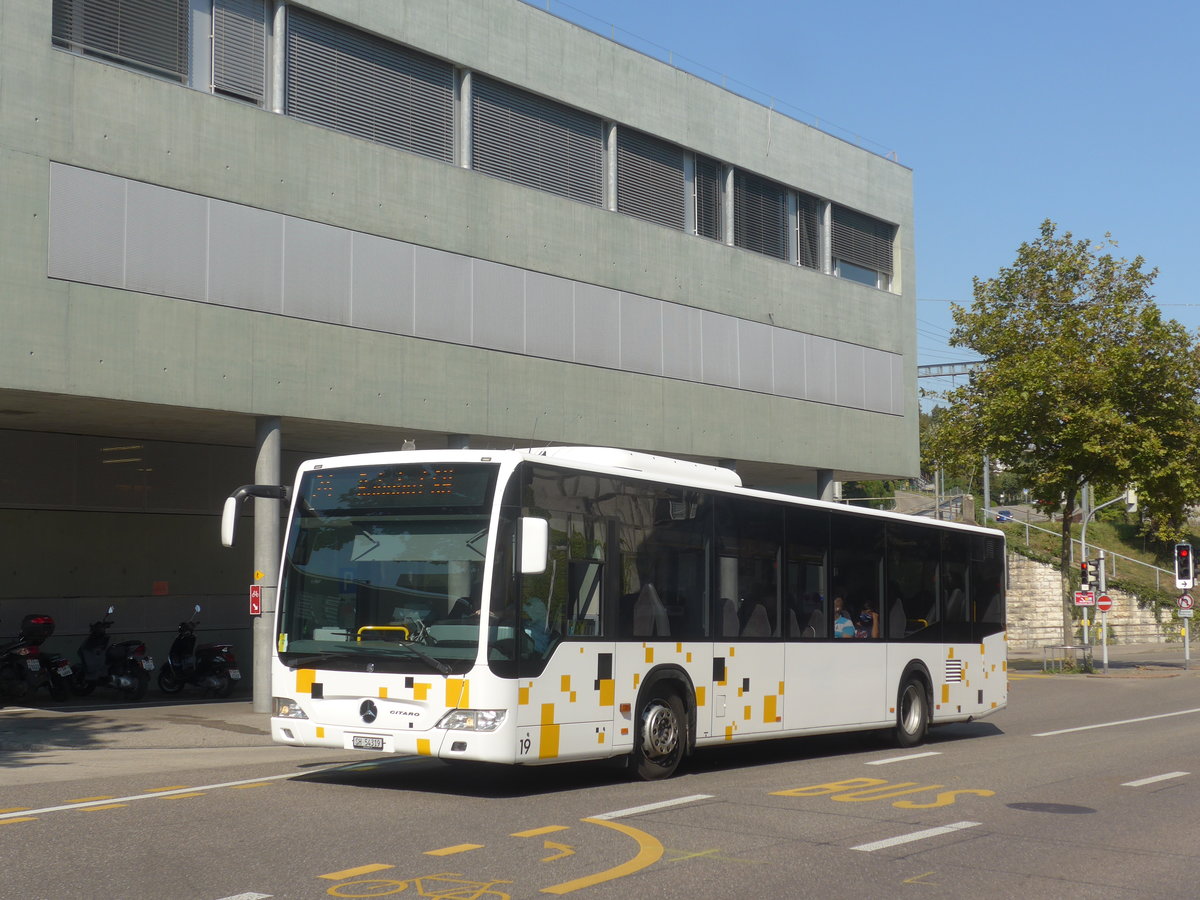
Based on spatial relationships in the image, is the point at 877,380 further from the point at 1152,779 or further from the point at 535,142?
Answer: the point at 1152,779

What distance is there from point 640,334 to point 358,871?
21528mm

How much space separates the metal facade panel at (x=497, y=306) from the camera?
25453mm

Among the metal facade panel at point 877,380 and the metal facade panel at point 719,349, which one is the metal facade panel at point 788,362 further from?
the metal facade panel at point 877,380

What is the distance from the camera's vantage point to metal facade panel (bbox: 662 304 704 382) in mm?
29766

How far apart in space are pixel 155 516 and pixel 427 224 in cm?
770

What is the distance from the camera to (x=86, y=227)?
19.9 metres

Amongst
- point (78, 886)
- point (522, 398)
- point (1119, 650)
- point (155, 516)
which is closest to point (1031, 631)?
point (1119, 650)

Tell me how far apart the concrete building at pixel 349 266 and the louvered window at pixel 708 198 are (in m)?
0.08

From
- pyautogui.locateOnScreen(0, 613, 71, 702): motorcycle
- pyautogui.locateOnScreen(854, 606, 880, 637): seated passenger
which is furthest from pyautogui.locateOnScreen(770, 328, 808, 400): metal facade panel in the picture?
pyautogui.locateOnScreen(0, 613, 71, 702): motorcycle

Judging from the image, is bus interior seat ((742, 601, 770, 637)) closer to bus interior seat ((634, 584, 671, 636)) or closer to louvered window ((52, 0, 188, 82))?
bus interior seat ((634, 584, 671, 636))

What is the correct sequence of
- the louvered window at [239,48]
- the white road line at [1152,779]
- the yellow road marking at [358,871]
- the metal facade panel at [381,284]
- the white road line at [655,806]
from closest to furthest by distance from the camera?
the yellow road marking at [358,871]
the white road line at [655,806]
the white road line at [1152,779]
the louvered window at [239,48]
the metal facade panel at [381,284]

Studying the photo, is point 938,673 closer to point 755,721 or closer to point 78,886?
point 755,721

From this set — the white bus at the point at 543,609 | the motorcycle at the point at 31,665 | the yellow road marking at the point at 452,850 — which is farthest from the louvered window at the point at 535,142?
the yellow road marking at the point at 452,850

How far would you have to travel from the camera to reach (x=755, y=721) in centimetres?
1440
